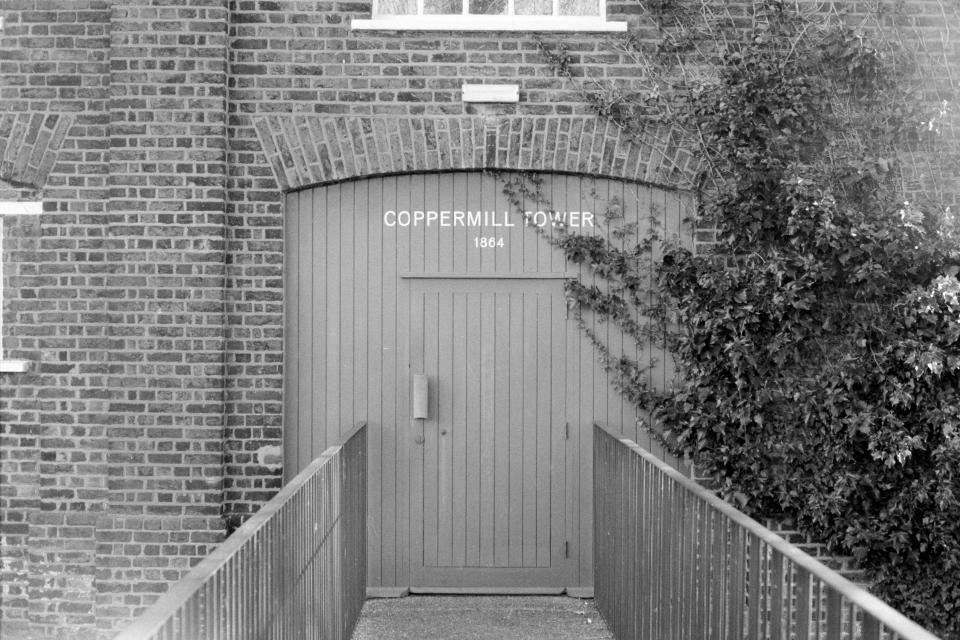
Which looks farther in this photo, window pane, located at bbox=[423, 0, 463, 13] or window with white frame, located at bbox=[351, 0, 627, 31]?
window pane, located at bbox=[423, 0, 463, 13]

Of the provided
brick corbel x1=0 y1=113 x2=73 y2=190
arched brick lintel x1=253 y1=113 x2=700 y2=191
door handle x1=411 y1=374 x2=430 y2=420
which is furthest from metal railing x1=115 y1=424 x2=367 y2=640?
brick corbel x1=0 y1=113 x2=73 y2=190

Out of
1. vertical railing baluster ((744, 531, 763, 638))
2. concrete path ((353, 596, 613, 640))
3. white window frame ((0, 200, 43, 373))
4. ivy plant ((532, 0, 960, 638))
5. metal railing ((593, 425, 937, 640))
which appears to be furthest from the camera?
white window frame ((0, 200, 43, 373))

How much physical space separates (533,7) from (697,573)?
14.7 ft

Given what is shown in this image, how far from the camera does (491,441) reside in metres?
7.50

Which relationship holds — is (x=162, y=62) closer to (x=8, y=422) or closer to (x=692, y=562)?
(x=8, y=422)

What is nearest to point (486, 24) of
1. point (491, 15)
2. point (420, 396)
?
point (491, 15)

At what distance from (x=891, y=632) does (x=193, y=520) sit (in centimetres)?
543

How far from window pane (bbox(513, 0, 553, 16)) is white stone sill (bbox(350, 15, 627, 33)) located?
93 millimetres

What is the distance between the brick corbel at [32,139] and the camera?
23.8 feet

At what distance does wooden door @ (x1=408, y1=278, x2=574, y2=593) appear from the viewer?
7.48m

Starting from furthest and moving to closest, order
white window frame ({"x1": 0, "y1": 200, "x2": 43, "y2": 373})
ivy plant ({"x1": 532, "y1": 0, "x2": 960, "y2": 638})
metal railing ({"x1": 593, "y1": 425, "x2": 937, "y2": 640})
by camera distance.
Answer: white window frame ({"x1": 0, "y1": 200, "x2": 43, "y2": 373})
ivy plant ({"x1": 532, "y1": 0, "x2": 960, "y2": 638})
metal railing ({"x1": 593, "y1": 425, "x2": 937, "y2": 640})

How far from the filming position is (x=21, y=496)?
732cm

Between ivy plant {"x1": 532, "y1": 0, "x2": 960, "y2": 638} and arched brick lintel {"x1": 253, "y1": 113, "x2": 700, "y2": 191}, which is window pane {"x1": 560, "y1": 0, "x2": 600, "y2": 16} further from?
arched brick lintel {"x1": 253, "y1": 113, "x2": 700, "y2": 191}

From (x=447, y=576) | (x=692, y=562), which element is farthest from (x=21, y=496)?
(x=692, y=562)
